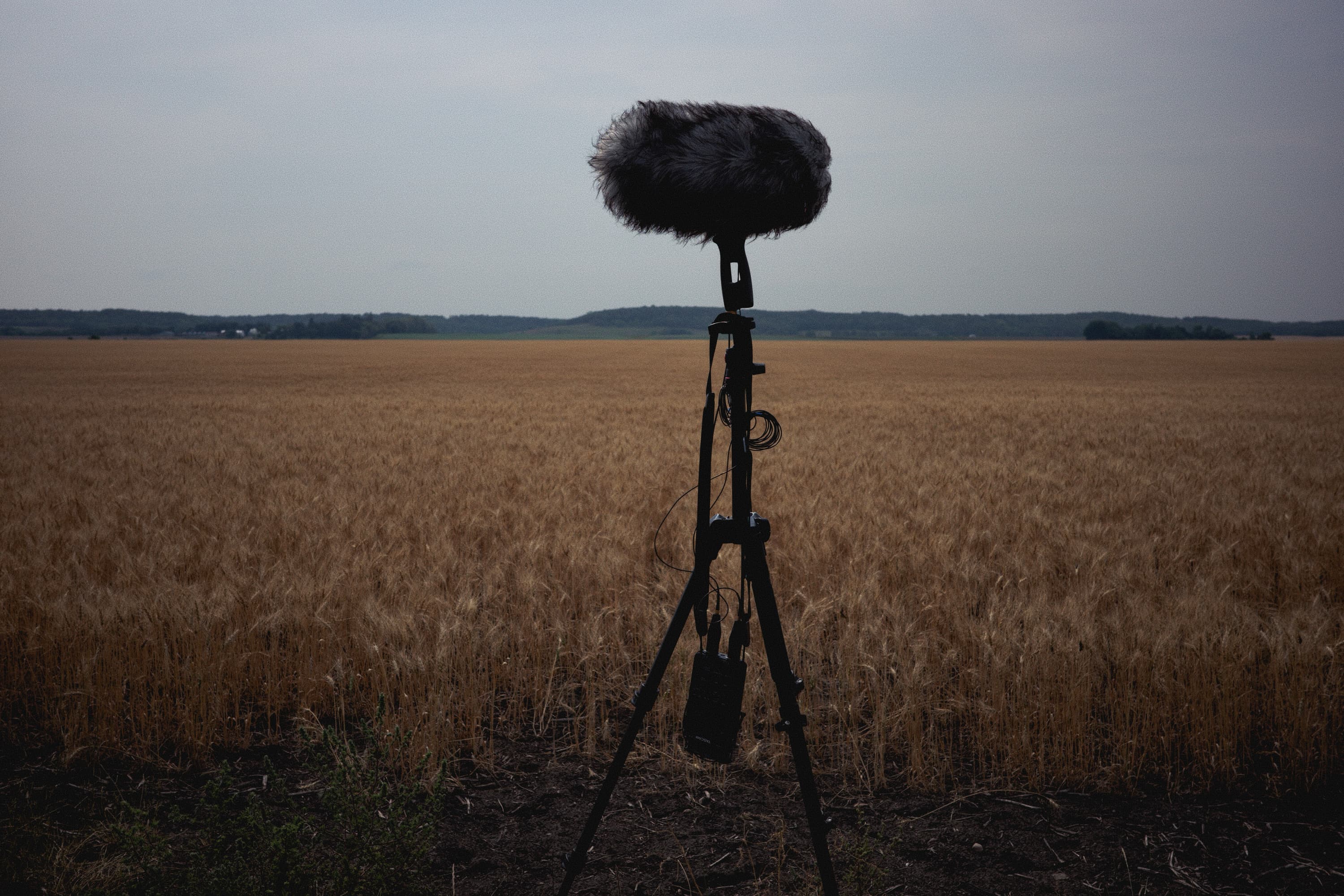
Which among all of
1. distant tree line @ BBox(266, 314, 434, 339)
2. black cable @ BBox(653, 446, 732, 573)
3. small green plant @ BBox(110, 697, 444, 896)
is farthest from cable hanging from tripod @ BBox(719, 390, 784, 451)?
distant tree line @ BBox(266, 314, 434, 339)

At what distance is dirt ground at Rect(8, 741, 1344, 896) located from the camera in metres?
2.76

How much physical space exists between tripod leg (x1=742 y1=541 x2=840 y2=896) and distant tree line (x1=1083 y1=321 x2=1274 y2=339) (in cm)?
12148

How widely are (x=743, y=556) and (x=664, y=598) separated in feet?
10.3

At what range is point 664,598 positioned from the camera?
5.43m

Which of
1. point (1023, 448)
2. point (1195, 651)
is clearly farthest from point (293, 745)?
point (1023, 448)

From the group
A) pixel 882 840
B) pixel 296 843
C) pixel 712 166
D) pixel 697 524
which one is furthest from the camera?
pixel 697 524

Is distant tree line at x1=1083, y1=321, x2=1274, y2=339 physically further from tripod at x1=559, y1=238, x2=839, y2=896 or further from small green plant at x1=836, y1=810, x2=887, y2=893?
tripod at x1=559, y1=238, x2=839, y2=896

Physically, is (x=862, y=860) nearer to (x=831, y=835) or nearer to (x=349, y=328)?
(x=831, y=835)

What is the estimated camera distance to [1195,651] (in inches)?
156

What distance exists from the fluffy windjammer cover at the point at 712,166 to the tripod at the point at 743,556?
0.13 m

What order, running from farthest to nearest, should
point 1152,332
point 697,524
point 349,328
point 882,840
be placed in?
point 349,328 → point 1152,332 → point 697,524 → point 882,840

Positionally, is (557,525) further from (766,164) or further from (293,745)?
(766,164)

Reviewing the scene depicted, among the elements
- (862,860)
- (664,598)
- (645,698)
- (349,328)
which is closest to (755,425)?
(645,698)

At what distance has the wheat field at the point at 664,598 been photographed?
3646 mm
